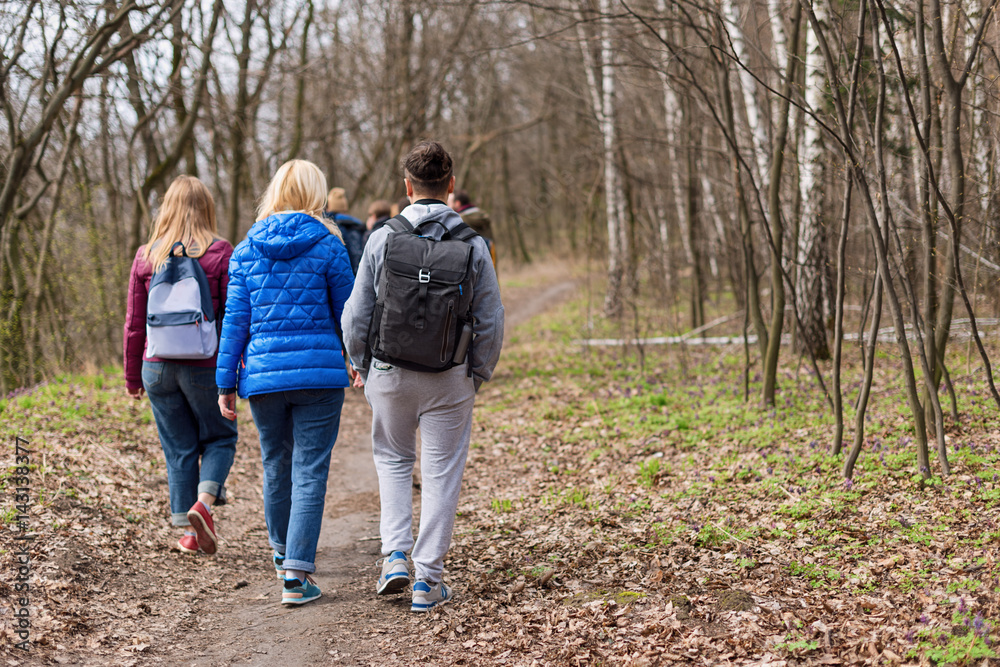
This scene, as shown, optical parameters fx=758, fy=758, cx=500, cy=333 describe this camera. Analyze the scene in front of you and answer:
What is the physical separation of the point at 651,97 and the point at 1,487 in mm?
14300

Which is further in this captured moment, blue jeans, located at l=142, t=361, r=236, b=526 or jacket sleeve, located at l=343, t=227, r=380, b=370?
blue jeans, located at l=142, t=361, r=236, b=526

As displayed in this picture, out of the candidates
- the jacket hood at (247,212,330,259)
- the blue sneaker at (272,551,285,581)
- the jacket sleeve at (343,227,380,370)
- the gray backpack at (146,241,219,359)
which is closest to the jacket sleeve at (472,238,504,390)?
the jacket sleeve at (343,227,380,370)

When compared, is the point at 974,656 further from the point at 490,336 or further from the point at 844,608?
the point at 490,336

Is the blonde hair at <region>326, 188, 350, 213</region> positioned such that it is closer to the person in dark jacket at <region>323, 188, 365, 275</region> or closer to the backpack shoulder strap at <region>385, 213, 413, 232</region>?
the person in dark jacket at <region>323, 188, 365, 275</region>

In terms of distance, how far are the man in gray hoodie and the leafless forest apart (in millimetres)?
1920

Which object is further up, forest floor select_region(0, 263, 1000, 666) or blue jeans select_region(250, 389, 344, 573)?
blue jeans select_region(250, 389, 344, 573)

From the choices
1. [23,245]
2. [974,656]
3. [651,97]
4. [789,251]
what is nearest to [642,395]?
[789,251]

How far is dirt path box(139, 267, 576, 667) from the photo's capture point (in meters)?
3.25

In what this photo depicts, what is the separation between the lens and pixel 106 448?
593 cm

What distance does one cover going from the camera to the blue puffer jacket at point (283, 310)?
3.67 metres

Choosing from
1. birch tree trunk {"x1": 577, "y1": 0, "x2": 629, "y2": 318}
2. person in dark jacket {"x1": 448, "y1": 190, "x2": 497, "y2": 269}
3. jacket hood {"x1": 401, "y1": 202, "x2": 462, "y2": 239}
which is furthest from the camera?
birch tree trunk {"x1": 577, "y1": 0, "x2": 629, "y2": 318}

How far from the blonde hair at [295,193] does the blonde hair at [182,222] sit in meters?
0.72

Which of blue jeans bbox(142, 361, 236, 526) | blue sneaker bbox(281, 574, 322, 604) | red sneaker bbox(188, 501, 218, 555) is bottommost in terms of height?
blue sneaker bbox(281, 574, 322, 604)

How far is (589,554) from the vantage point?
164 inches
